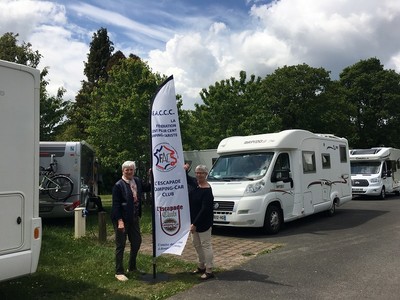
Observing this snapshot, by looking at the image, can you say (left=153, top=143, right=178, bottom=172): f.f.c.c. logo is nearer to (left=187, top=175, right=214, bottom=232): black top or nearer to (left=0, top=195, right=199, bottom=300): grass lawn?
(left=187, top=175, right=214, bottom=232): black top

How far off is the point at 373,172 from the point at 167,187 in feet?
56.9

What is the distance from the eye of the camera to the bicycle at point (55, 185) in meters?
11.2

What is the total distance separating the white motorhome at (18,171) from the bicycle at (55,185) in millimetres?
6493

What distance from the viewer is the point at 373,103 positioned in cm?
→ 4088

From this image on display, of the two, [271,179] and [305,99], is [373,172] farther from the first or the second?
[305,99]

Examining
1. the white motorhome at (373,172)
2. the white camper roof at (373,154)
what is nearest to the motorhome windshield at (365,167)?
the white motorhome at (373,172)

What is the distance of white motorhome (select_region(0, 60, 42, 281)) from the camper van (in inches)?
232

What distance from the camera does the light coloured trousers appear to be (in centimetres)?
652

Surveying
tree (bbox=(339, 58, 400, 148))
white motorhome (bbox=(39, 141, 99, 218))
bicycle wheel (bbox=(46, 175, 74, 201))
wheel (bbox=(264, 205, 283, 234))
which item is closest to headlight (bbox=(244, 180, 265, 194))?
wheel (bbox=(264, 205, 283, 234))

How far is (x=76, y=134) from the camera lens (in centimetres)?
3438

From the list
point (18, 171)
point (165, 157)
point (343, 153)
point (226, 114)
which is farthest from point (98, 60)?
point (18, 171)

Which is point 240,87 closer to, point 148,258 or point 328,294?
point 148,258

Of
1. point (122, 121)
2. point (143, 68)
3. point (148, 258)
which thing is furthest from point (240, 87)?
point (148, 258)

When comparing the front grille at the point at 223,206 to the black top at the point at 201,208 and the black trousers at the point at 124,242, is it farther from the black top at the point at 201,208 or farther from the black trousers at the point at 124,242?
the black trousers at the point at 124,242
